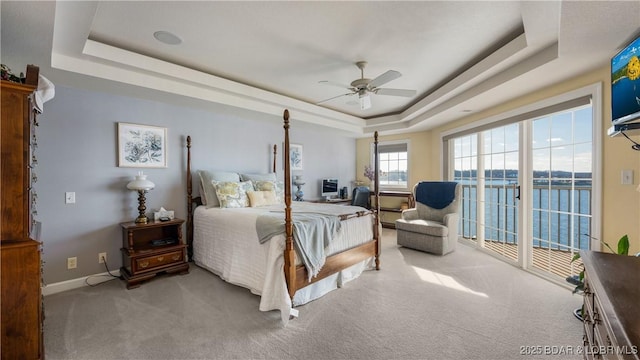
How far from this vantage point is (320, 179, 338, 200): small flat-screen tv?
230 inches

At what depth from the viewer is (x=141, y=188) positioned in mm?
3105

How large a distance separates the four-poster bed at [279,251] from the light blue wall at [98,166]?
258mm

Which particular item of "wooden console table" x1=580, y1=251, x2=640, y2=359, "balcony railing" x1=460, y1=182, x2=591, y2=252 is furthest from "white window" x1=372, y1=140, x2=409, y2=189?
"wooden console table" x1=580, y1=251, x2=640, y2=359

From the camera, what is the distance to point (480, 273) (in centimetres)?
331

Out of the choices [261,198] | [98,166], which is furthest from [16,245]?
[261,198]

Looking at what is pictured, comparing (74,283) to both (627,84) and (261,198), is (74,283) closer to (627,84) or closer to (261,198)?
(261,198)

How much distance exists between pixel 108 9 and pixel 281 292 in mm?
2637

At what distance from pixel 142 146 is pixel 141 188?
2.06 ft

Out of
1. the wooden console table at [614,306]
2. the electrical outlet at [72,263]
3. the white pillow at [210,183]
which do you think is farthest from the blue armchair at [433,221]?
the electrical outlet at [72,263]

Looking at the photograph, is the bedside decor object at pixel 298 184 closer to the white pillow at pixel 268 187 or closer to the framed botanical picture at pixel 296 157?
the framed botanical picture at pixel 296 157

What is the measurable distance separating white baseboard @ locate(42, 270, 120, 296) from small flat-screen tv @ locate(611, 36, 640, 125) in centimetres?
468

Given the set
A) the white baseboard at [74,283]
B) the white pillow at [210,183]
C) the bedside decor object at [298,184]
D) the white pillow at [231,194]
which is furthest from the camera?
the bedside decor object at [298,184]

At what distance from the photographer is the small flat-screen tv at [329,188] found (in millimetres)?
5850

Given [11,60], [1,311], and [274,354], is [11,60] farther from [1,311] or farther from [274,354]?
[274,354]
